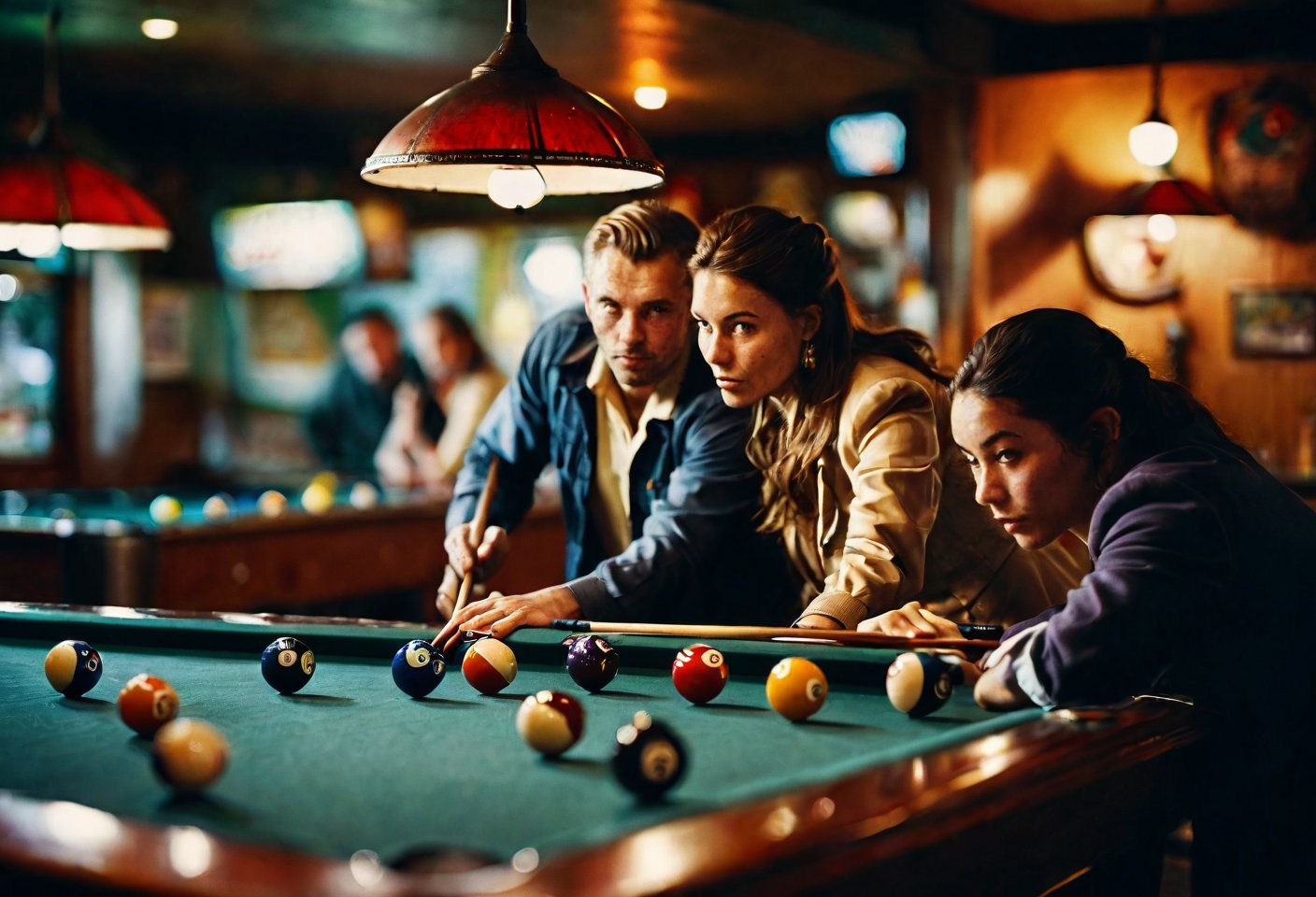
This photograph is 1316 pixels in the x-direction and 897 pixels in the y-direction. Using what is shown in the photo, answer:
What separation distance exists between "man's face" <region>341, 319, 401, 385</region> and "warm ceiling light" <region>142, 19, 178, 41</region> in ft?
8.25

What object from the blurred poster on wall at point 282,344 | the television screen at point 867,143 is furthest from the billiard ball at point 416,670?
the blurred poster on wall at point 282,344

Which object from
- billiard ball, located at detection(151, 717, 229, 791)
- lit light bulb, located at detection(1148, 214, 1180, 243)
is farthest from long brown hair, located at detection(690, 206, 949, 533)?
lit light bulb, located at detection(1148, 214, 1180, 243)

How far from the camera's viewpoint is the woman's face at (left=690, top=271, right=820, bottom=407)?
2723 millimetres

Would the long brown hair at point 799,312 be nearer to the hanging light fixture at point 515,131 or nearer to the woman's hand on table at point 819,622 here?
the hanging light fixture at point 515,131

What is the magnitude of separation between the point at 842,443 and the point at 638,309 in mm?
593

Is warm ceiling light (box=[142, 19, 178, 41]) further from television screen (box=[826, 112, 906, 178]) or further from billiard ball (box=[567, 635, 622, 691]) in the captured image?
billiard ball (box=[567, 635, 622, 691])

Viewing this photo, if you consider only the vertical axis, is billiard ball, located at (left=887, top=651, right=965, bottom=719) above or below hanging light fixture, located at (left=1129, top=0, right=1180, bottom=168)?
below

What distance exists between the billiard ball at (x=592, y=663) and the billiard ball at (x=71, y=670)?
747 mm

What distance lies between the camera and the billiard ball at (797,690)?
2.02 metres

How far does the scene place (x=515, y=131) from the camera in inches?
94.9

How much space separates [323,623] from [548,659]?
1.52ft

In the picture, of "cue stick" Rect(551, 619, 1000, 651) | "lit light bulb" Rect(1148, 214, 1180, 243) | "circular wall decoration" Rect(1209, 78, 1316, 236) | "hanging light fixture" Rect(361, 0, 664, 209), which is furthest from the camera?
"lit light bulb" Rect(1148, 214, 1180, 243)

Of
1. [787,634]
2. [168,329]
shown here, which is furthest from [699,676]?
[168,329]

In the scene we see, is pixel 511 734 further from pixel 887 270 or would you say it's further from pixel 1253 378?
pixel 887 270
